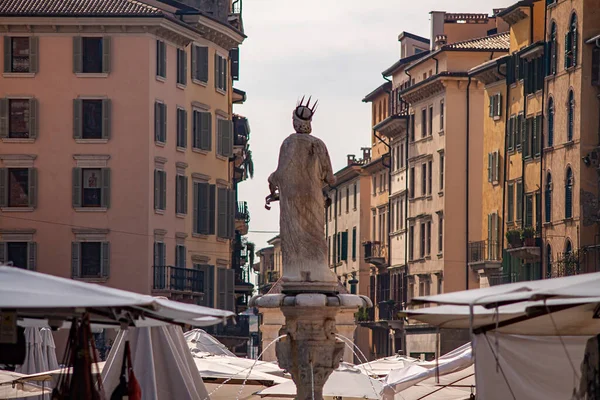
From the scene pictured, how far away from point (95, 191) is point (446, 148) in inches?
939

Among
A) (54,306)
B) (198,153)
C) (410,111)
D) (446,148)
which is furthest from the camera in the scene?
(410,111)

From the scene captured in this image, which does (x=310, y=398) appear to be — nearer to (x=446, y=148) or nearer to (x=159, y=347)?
(x=159, y=347)

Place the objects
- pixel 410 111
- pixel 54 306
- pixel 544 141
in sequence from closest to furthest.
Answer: pixel 54 306 < pixel 544 141 < pixel 410 111

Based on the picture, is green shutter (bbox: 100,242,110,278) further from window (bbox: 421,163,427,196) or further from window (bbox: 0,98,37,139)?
window (bbox: 421,163,427,196)

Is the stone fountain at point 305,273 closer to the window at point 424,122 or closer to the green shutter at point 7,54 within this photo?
the green shutter at point 7,54

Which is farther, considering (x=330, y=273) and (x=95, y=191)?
(x=95, y=191)

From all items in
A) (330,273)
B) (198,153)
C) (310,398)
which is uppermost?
(198,153)

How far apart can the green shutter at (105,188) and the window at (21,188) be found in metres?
2.56

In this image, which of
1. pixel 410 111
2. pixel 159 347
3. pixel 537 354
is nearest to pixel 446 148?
pixel 410 111

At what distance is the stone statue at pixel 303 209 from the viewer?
2448 cm

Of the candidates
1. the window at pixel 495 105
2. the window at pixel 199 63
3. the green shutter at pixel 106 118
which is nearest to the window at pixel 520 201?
the window at pixel 495 105

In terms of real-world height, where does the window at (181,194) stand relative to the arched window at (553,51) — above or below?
below

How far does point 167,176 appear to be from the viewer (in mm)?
70000

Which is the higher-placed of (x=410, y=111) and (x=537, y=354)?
(x=410, y=111)
